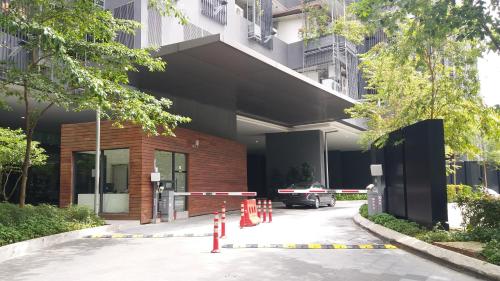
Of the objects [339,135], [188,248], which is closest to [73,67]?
[188,248]

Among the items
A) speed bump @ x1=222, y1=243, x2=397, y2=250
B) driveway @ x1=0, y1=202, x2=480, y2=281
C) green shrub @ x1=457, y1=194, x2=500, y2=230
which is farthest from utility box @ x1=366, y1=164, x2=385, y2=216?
speed bump @ x1=222, y1=243, x2=397, y2=250

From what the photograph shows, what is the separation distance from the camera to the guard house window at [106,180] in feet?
54.2

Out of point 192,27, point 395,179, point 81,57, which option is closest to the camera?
point 81,57

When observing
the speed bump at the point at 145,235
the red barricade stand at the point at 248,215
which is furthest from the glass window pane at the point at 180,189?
the speed bump at the point at 145,235

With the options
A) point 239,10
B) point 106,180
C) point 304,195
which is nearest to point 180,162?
point 106,180

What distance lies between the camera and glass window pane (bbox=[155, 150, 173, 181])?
17.2 metres

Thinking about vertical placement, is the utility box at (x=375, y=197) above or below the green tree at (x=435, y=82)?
below

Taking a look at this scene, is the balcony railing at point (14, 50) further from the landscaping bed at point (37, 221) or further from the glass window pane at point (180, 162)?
the glass window pane at point (180, 162)

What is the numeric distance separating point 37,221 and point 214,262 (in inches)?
218

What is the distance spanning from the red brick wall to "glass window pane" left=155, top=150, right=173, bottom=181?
0.31 m

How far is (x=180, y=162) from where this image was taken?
18.6m

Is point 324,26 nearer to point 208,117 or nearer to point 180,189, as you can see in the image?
point 180,189

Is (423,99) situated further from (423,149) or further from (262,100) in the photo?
(262,100)

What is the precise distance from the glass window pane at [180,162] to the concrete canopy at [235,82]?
8.48 ft
